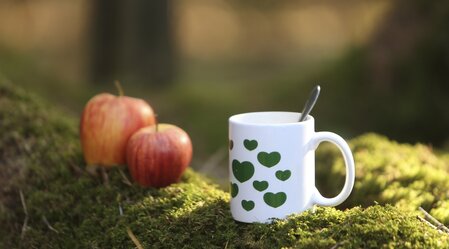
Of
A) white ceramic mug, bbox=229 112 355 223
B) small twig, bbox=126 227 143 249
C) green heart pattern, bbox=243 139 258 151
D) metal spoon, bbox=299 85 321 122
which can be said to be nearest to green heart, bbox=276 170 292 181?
white ceramic mug, bbox=229 112 355 223

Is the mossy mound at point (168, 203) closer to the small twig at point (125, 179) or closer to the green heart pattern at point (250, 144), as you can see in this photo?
the small twig at point (125, 179)

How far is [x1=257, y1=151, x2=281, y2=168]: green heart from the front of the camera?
206cm

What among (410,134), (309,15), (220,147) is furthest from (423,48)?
(309,15)

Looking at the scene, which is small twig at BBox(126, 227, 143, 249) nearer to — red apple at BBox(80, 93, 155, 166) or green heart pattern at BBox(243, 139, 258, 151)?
green heart pattern at BBox(243, 139, 258, 151)

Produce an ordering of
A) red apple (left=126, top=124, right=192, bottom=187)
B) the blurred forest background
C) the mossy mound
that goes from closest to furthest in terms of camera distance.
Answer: the mossy mound → red apple (left=126, top=124, right=192, bottom=187) → the blurred forest background

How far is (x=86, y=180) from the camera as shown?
2.69 metres

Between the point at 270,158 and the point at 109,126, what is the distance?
0.89 m

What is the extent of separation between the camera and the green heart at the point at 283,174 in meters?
2.07

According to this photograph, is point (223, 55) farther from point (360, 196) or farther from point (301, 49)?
point (360, 196)

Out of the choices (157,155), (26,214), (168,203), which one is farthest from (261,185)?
(26,214)

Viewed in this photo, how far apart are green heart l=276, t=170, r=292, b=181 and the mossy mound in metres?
0.13

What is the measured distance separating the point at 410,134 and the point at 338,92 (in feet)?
2.73

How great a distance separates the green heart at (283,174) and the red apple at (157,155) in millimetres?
579

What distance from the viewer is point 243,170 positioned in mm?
2104
